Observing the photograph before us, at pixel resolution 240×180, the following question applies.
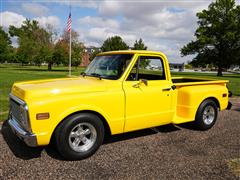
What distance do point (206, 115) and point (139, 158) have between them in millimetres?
2811

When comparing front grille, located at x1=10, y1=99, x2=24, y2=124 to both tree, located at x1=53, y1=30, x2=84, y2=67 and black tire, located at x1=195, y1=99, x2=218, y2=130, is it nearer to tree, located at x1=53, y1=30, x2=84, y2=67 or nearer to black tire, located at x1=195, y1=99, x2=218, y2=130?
black tire, located at x1=195, y1=99, x2=218, y2=130

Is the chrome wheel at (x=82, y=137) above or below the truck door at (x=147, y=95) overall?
below

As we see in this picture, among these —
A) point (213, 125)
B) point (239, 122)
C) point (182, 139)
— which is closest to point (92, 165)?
point (182, 139)

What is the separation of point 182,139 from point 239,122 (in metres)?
2.64

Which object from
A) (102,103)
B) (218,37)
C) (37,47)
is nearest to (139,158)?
(102,103)

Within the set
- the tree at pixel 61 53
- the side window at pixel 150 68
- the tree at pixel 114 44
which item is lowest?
the side window at pixel 150 68

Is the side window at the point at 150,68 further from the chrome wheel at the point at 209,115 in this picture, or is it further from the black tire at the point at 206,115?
the chrome wheel at the point at 209,115

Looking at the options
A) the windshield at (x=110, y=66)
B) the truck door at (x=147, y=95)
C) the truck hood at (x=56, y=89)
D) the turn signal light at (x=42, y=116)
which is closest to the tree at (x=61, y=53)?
the windshield at (x=110, y=66)

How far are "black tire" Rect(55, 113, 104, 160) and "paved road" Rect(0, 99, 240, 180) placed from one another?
0.47 feet

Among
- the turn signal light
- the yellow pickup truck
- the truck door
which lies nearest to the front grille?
the yellow pickup truck

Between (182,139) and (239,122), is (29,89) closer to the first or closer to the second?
(182,139)

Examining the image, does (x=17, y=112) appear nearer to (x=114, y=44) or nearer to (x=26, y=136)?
(x=26, y=136)

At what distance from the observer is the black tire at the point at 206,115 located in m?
6.13

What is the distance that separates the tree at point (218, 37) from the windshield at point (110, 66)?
43373mm
